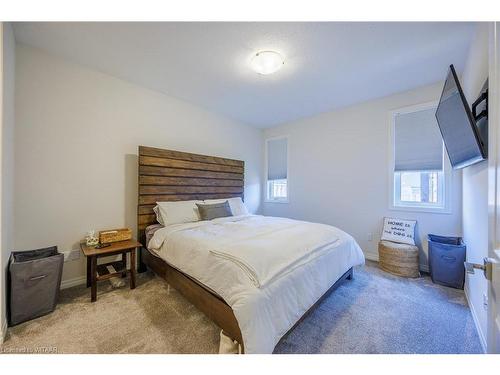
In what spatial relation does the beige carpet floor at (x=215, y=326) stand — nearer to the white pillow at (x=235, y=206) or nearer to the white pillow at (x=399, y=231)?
the white pillow at (x=399, y=231)

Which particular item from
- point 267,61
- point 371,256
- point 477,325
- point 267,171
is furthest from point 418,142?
point 267,171

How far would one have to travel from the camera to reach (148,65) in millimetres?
2318

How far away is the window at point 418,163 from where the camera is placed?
8.77ft

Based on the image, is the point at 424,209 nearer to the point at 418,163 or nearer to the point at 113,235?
the point at 418,163

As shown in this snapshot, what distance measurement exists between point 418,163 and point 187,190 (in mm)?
3529

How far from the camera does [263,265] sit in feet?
4.59

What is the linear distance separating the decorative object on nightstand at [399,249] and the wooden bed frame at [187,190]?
0.67m

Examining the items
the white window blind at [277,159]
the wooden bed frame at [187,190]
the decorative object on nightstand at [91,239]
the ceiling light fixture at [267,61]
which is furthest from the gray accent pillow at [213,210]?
the ceiling light fixture at [267,61]

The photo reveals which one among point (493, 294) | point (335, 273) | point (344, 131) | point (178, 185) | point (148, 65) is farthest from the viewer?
point (344, 131)

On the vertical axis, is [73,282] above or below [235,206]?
below

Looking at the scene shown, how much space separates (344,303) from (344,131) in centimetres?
275

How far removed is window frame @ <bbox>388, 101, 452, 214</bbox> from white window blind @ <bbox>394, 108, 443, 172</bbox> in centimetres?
5
